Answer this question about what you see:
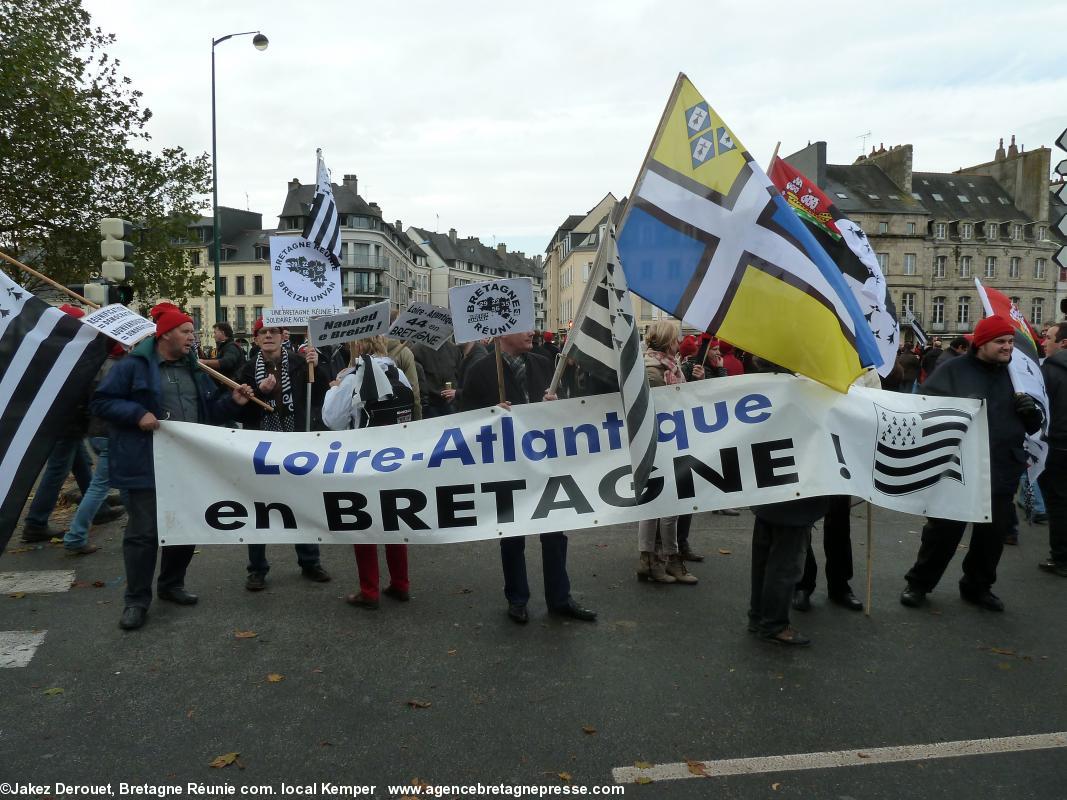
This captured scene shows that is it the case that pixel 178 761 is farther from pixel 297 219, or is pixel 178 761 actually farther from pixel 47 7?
pixel 297 219

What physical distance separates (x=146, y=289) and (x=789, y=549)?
20.4 m

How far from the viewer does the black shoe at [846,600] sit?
5332 mm

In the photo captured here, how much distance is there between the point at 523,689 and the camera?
4078mm

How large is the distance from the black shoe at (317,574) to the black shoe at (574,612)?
1924 mm

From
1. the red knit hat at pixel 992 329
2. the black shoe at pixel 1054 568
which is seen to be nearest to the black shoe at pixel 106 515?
the red knit hat at pixel 992 329

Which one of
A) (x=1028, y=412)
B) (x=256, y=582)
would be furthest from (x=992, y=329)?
(x=256, y=582)

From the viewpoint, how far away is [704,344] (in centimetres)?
907

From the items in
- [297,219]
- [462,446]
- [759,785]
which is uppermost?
[297,219]

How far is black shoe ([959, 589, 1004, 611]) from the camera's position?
5309mm

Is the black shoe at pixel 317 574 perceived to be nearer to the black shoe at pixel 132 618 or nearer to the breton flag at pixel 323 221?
the black shoe at pixel 132 618

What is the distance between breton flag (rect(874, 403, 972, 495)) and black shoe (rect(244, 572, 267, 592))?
4406mm

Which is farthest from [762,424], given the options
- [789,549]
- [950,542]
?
[950,542]

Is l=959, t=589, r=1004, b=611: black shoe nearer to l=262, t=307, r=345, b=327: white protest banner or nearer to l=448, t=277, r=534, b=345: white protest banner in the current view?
l=448, t=277, r=534, b=345: white protest banner

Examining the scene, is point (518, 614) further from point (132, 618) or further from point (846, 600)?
point (132, 618)
